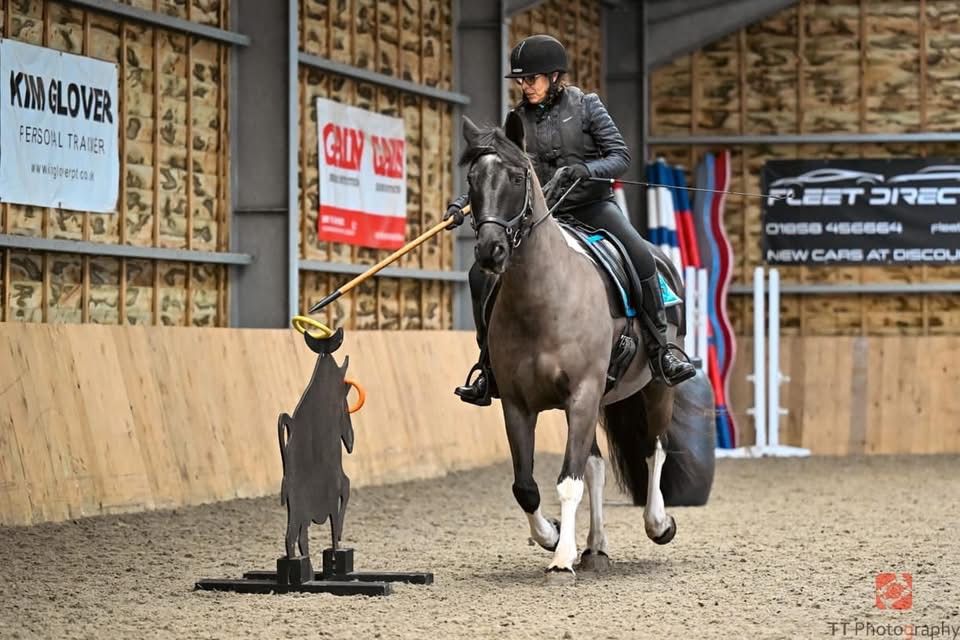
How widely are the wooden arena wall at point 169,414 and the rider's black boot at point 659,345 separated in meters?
3.38

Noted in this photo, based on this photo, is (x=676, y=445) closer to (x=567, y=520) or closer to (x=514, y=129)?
(x=567, y=520)

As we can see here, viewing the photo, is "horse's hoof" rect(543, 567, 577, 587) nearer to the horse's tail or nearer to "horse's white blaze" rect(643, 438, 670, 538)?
"horse's white blaze" rect(643, 438, 670, 538)

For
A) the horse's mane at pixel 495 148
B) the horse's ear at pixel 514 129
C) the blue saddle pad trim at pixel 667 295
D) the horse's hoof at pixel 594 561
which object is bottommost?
the horse's hoof at pixel 594 561

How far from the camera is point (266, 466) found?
10.8m

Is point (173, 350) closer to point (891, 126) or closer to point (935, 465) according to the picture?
point (935, 465)

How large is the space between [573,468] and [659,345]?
1066 mm

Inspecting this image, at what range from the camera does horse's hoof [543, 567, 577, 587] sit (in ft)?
22.3

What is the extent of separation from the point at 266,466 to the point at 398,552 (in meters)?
2.70

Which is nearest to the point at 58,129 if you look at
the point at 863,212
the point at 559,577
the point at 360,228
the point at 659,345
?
the point at 360,228

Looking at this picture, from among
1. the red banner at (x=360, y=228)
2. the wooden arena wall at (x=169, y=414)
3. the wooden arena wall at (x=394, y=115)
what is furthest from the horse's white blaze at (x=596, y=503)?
the red banner at (x=360, y=228)

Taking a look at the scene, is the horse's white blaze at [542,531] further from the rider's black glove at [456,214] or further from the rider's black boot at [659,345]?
the rider's black glove at [456,214]

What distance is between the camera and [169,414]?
9.84m

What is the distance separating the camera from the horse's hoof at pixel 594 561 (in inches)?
294

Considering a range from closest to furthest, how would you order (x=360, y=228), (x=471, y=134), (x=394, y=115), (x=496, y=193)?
(x=496, y=193)
(x=471, y=134)
(x=360, y=228)
(x=394, y=115)
